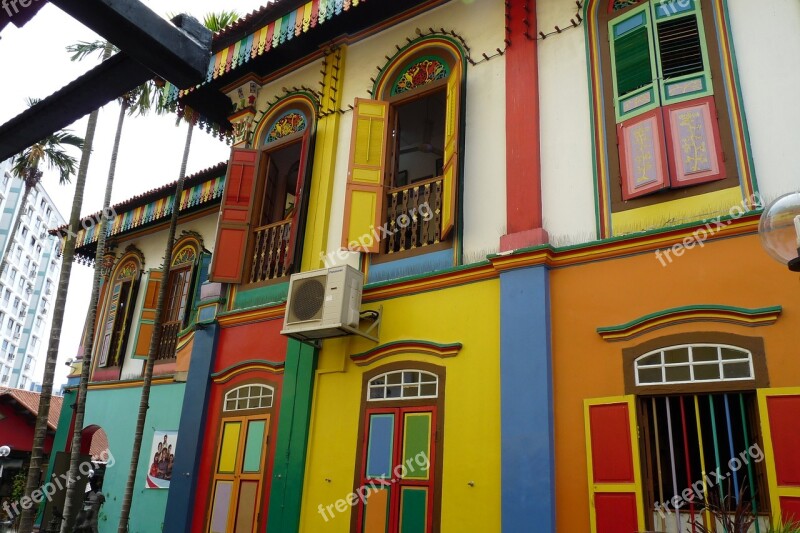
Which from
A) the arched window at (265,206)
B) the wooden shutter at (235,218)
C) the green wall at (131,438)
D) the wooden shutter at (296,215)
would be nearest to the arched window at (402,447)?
the wooden shutter at (296,215)

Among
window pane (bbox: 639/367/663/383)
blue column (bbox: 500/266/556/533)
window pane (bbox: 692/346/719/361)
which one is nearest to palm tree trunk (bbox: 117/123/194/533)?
blue column (bbox: 500/266/556/533)

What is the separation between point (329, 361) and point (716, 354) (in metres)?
3.94

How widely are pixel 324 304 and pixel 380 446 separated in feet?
5.14

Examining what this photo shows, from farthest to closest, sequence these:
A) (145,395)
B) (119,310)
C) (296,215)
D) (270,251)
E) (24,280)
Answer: (24,280) < (119,310) < (145,395) < (270,251) < (296,215)

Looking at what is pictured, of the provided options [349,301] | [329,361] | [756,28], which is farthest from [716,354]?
[329,361]

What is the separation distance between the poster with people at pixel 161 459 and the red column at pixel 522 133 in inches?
287

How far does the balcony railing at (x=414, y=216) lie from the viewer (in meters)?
7.12

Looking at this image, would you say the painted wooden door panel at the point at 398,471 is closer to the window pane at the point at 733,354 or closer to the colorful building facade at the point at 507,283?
the colorful building facade at the point at 507,283

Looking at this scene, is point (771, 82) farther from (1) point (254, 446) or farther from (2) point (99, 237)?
(2) point (99, 237)

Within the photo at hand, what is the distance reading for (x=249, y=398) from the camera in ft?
25.8

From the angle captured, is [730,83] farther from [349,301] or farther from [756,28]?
[349,301]

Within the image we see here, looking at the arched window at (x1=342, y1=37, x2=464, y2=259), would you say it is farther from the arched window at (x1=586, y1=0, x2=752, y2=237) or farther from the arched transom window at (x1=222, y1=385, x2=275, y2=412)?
the arched transom window at (x1=222, y1=385, x2=275, y2=412)

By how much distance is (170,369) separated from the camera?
11.7m

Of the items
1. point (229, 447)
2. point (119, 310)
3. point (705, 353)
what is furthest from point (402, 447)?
point (119, 310)
